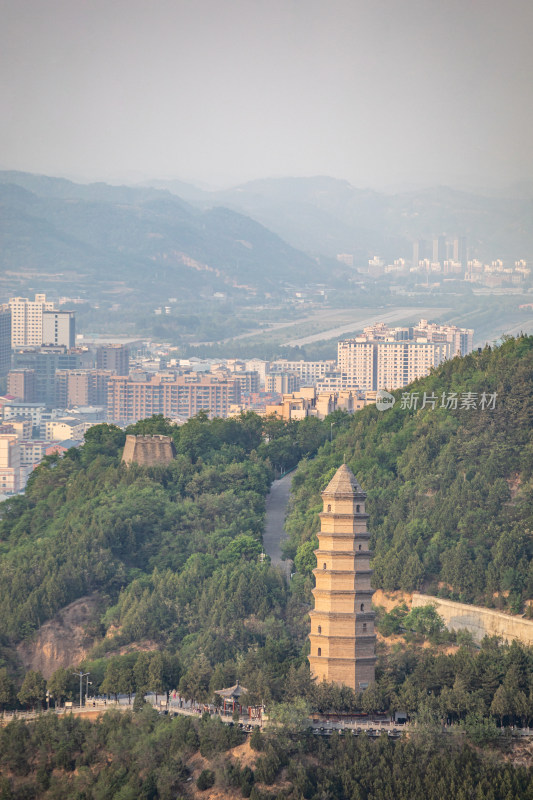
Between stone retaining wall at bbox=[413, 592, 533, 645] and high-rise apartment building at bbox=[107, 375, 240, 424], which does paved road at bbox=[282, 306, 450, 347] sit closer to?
high-rise apartment building at bbox=[107, 375, 240, 424]

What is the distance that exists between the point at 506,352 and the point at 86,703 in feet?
66.8

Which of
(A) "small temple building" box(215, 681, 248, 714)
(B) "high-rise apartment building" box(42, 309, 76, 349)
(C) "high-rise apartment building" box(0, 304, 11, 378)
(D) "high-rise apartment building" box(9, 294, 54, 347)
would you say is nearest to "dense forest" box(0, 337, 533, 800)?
(A) "small temple building" box(215, 681, 248, 714)

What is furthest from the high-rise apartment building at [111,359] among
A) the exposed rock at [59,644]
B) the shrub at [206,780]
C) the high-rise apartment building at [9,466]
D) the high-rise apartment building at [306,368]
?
the shrub at [206,780]

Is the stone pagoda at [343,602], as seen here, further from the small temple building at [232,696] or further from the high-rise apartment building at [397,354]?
the high-rise apartment building at [397,354]

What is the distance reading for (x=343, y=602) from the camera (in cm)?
3878

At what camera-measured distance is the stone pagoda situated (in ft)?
127

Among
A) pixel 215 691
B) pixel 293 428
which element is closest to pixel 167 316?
pixel 293 428

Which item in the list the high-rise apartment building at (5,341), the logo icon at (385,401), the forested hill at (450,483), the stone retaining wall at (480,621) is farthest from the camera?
the high-rise apartment building at (5,341)

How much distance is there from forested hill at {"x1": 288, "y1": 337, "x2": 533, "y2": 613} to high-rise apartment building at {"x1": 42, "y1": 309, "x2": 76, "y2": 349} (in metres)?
107

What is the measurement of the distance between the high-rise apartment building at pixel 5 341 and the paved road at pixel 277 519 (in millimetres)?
104387

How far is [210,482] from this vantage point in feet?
183

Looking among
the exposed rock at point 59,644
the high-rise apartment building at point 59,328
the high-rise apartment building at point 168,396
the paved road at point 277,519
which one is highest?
the high-rise apartment building at point 59,328

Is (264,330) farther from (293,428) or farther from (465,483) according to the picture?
(465,483)

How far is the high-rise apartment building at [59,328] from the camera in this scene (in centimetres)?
16375
